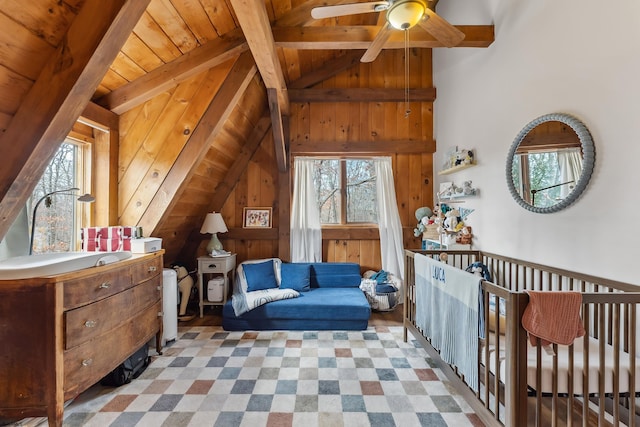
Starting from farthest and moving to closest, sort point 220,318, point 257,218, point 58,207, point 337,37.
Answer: point 257,218
point 220,318
point 337,37
point 58,207

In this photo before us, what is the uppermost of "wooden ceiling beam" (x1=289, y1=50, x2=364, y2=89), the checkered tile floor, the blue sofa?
"wooden ceiling beam" (x1=289, y1=50, x2=364, y2=89)

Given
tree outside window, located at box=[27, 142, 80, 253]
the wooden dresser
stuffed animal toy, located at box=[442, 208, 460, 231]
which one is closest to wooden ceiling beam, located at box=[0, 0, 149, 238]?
the wooden dresser

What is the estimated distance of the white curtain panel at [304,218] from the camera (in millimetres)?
3674

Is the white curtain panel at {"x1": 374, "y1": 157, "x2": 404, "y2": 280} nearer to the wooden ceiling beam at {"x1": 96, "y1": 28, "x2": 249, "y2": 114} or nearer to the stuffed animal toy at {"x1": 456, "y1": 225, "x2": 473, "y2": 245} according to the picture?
the stuffed animal toy at {"x1": 456, "y1": 225, "x2": 473, "y2": 245}

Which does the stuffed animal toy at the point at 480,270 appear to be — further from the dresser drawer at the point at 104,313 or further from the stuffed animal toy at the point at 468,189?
the dresser drawer at the point at 104,313

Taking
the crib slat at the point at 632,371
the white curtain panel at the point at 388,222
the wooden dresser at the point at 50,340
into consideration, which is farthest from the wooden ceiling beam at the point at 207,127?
the crib slat at the point at 632,371

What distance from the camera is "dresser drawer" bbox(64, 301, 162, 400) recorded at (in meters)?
1.51

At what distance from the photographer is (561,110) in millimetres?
1821

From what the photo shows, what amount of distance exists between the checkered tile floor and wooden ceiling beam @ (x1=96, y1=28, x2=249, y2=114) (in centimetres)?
212

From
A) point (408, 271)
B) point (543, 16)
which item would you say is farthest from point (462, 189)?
point (543, 16)

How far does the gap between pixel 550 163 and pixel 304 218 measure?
8.31 ft

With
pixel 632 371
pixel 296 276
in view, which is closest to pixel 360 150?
pixel 296 276

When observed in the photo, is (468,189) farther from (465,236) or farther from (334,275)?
(334,275)

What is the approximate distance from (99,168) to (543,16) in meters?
3.51
